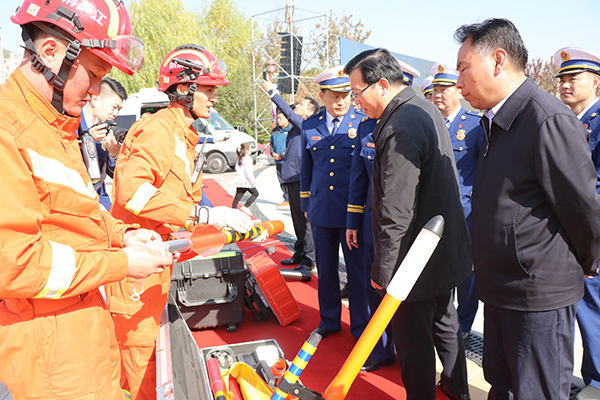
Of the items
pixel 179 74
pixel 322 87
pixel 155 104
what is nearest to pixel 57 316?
pixel 179 74

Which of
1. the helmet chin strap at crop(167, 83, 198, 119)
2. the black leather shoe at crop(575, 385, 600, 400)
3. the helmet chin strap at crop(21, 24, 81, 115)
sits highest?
the helmet chin strap at crop(21, 24, 81, 115)

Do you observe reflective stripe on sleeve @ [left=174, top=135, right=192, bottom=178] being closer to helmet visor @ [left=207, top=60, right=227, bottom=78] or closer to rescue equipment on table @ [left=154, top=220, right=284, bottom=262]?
rescue equipment on table @ [left=154, top=220, right=284, bottom=262]

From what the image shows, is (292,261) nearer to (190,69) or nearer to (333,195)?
(333,195)

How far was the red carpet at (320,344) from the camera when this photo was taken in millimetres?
3195

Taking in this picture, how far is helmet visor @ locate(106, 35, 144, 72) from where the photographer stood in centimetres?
155

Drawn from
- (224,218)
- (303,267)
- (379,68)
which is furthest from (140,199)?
(303,267)

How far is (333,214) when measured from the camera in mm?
3869

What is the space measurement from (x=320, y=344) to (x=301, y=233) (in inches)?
97.9

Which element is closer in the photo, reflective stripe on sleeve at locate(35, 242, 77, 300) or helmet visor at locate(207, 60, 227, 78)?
reflective stripe on sleeve at locate(35, 242, 77, 300)

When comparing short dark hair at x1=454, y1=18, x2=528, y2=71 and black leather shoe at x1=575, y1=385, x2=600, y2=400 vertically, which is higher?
short dark hair at x1=454, y1=18, x2=528, y2=71

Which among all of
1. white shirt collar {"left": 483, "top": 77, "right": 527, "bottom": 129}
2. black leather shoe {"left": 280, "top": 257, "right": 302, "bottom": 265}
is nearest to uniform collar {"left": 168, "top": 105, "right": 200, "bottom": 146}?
white shirt collar {"left": 483, "top": 77, "right": 527, "bottom": 129}

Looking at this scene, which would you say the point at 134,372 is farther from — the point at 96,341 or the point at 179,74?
the point at 179,74

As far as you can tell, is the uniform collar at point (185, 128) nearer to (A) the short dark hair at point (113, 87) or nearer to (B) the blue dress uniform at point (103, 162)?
(B) the blue dress uniform at point (103, 162)

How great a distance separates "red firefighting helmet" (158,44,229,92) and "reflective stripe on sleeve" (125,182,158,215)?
2.81ft
